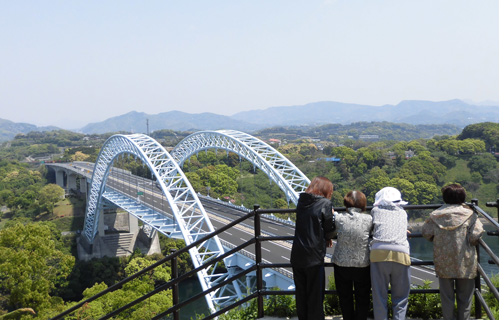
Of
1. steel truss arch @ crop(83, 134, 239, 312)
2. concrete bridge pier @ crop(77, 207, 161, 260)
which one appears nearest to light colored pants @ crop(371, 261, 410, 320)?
steel truss arch @ crop(83, 134, 239, 312)

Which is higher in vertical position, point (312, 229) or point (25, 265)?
point (312, 229)

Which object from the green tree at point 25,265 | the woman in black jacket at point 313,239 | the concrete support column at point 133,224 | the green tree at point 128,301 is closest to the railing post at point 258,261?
the woman in black jacket at point 313,239

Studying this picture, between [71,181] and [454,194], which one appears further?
[71,181]

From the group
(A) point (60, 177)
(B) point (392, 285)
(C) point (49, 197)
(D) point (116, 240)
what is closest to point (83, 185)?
(C) point (49, 197)

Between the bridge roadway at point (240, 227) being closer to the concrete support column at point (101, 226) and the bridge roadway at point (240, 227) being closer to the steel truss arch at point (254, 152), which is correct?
the steel truss arch at point (254, 152)

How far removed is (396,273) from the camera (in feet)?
11.9

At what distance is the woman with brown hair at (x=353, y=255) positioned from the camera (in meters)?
3.66

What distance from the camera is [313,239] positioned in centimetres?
362

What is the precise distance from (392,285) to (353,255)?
0.41 metres

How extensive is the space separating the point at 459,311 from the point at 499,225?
849 millimetres

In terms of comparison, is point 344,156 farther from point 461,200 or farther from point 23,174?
point 461,200

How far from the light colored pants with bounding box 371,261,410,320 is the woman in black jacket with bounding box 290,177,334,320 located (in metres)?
0.42

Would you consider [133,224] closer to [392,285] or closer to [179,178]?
[179,178]

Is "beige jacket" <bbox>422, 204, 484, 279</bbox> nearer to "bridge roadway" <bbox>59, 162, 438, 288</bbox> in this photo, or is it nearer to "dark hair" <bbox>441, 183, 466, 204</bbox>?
"dark hair" <bbox>441, 183, 466, 204</bbox>
